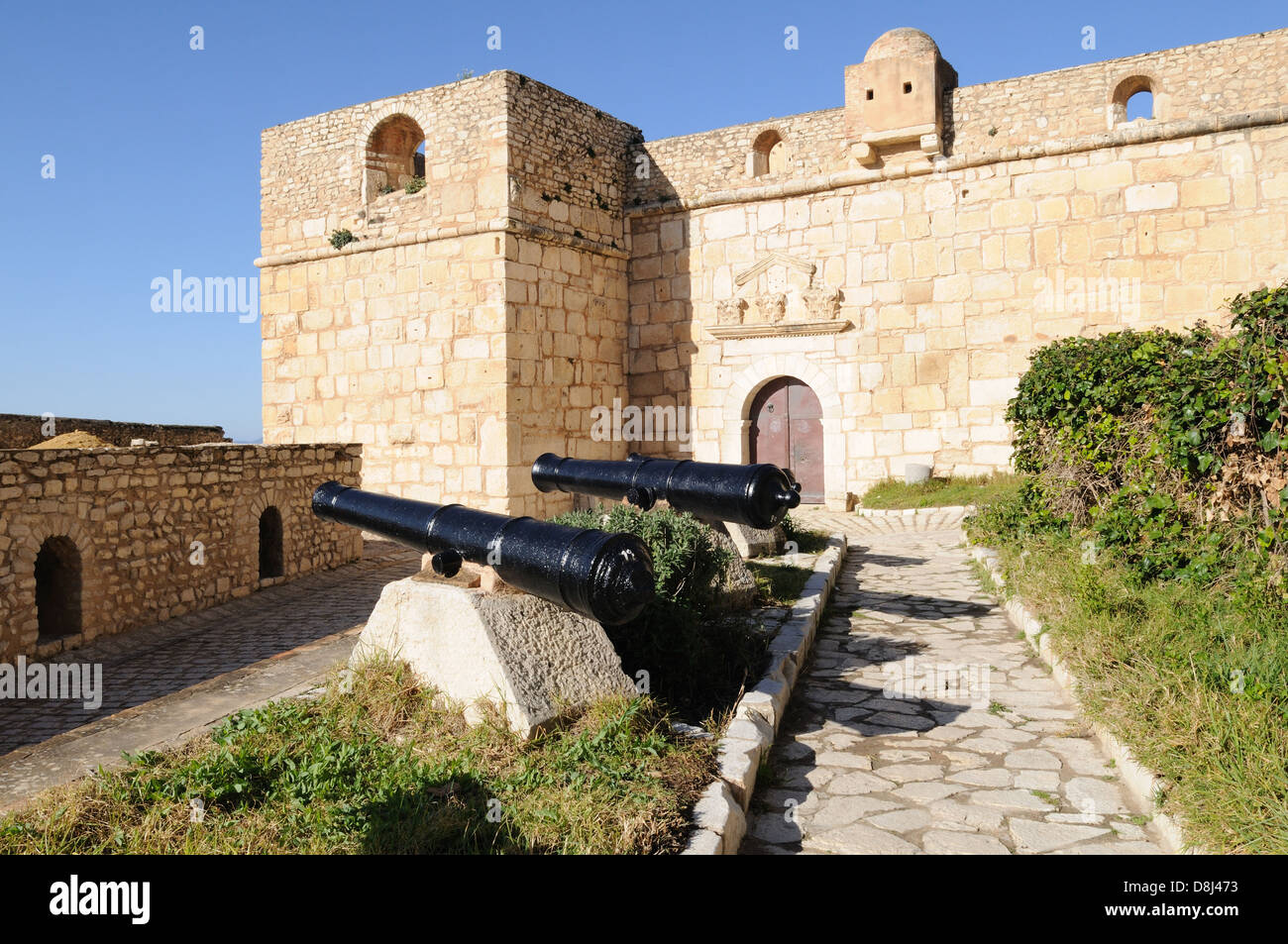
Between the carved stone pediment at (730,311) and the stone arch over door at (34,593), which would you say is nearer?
the stone arch over door at (34,593)

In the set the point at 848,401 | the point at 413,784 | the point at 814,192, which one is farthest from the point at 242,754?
the point at 814,192

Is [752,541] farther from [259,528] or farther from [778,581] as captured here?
[259,528]

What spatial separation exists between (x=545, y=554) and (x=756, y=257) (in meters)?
10.0

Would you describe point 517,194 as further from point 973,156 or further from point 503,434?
point 973,156

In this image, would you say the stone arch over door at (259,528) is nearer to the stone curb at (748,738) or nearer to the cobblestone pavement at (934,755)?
the stone curb at (748,738)

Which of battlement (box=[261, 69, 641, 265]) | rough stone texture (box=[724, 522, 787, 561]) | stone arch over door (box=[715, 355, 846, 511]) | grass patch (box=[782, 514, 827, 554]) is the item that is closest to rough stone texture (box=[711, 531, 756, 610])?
rough stone texture (box=[724, 522, 787, 561])

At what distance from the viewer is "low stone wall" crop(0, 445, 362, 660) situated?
19.3ft

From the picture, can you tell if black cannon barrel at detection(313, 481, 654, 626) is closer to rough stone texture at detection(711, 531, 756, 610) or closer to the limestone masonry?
rough stone texture at detection(711, 531, 756, 610)

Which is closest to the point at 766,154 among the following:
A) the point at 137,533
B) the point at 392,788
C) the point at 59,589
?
the point at 137,533

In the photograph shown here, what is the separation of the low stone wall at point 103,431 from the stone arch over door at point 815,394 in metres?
7.16

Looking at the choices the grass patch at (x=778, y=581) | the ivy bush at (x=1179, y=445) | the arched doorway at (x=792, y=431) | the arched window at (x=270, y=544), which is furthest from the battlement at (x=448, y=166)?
the ivy bush at (x=1179, y=445)

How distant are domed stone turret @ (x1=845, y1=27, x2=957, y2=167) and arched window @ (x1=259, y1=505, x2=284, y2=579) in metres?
8.69

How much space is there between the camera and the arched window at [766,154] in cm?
1273

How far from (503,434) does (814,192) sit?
5590mm
